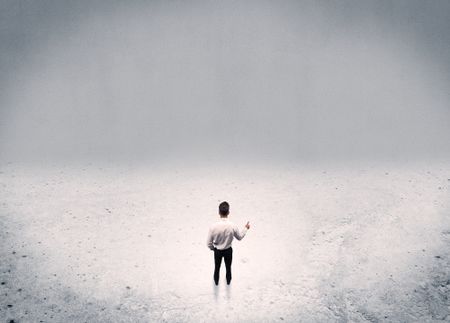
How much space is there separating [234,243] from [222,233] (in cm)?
127

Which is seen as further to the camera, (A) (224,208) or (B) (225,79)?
(B) (225,79)

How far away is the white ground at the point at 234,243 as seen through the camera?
4570mm

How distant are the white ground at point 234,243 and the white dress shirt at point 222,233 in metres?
0.73

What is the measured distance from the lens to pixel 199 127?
864cm

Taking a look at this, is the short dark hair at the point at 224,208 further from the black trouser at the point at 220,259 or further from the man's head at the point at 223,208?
the black trouser at the point at 220,259

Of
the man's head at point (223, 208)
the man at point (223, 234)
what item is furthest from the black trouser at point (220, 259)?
the man's head at point (223, 208)

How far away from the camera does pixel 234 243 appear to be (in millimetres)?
5637

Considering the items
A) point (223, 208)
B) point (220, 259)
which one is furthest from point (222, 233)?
point (220, 259)

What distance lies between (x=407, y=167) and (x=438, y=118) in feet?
7.61

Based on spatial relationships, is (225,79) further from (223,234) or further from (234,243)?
(223,234)

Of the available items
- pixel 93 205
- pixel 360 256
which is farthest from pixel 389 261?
pixel 93 205

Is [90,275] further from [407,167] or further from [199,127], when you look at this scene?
[407,167]

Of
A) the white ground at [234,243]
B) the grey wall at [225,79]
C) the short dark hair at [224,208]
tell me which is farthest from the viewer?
the grey wall at [225,79]

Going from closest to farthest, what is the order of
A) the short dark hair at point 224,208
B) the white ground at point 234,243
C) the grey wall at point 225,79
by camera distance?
the short dark hair at point 224,208 → the white ground at point 234,243 → the grey wall at point 225,79
